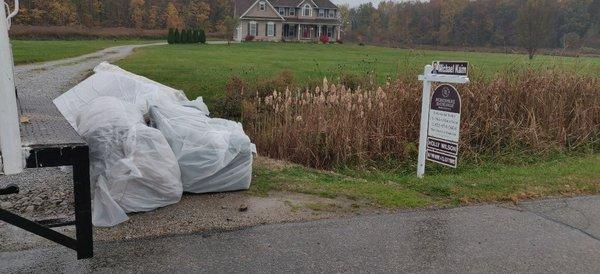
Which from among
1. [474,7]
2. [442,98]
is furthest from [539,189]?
[474,7]

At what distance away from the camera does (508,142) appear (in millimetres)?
8930

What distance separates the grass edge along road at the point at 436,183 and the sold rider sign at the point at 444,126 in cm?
33

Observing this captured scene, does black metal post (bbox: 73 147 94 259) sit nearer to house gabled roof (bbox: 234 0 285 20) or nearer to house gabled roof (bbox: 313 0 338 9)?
house gabled roof (bbox: 234 0 285 20)

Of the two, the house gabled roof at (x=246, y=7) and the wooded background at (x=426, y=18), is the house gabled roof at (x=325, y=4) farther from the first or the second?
the wooded background at (x=426, y=18)

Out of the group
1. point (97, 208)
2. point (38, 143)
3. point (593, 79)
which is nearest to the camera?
point (38, 143)

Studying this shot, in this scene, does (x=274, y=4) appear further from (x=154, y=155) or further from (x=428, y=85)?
(x=154, y=155)

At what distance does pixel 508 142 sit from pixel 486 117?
55 centimetres

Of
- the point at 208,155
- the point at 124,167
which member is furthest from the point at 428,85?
the point at 124,167

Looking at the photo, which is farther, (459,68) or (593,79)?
(593,79)

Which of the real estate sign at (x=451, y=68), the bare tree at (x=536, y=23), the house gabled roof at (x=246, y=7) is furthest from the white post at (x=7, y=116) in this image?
the house gabled roof at (x=246, y=7)

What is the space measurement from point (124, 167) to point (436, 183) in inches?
141

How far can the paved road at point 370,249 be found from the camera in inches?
148

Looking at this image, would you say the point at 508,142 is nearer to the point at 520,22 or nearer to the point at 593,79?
the point at 593,79

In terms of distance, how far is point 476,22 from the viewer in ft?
269
